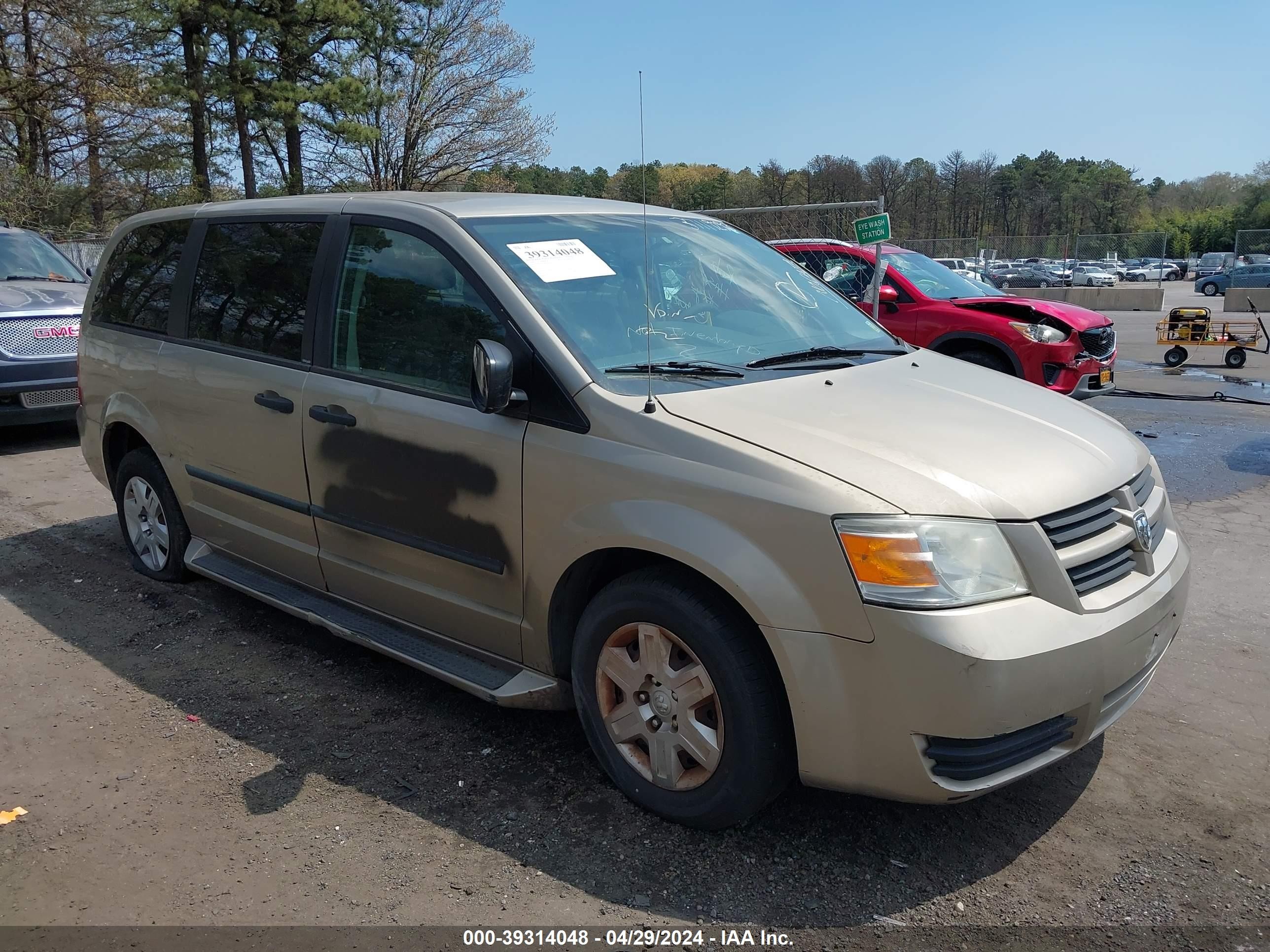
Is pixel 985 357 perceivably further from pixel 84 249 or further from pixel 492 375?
pixel 84 249

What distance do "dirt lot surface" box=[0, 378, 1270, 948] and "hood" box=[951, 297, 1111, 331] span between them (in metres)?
5.53

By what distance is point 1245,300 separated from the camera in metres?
27.6

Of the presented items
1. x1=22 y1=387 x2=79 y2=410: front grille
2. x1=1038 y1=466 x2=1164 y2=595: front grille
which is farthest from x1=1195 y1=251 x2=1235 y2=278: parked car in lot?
x1=1038 y1=466 x2=1164 y2=595: front grille

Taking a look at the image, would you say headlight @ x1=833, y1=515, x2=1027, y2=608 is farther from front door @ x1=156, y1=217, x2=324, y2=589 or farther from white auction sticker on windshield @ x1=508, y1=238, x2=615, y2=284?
front door @ x1=156, y1=217, x2=324, y2=589

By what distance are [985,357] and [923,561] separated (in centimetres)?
778

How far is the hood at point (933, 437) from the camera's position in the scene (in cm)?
263

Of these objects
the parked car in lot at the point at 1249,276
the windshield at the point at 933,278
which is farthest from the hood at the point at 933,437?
the parked car in lot at the point at 1249,276

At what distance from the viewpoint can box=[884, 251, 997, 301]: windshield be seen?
10141mm

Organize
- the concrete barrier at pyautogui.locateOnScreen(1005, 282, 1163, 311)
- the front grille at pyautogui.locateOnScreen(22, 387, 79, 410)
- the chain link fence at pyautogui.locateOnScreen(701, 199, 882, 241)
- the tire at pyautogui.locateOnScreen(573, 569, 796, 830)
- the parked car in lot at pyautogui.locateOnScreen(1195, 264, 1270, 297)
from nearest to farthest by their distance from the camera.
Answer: the tire at pyautogui.locateOnScreen(573, 569, 796, 830)
the front grille at pyautogui.locateOnScreen(22, 387, 79, 410)
the chain link fence at pyautogui.locateOnScreen(701, 199, 882, 241)
the concrete barrier at pyautogui.locateOnScreen(1005, 282, 1163, 311)
the parked car in lot at pyautogui.locateOnScreen(1195, 264, 1270, 297)

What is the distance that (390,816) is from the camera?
3094mm

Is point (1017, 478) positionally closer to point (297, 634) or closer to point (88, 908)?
point (88, 908)

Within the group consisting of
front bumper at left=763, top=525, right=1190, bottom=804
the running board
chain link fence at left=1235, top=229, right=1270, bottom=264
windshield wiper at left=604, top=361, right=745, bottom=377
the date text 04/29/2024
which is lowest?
the date text 04/29/2024

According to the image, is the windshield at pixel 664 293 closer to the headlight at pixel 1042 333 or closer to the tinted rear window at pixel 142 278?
the tinted rear window at pixel 142 278

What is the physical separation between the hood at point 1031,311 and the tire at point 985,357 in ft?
1.23
